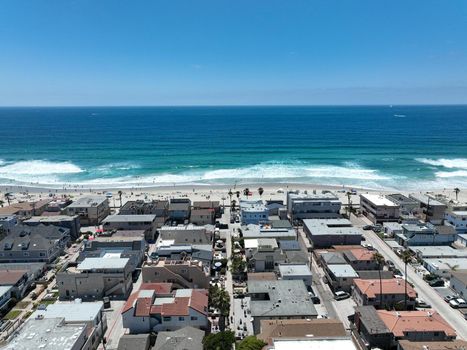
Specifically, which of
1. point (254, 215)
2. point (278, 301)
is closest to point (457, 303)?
point (278, 301)

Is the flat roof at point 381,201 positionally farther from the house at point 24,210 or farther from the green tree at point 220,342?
the house at point 24,210

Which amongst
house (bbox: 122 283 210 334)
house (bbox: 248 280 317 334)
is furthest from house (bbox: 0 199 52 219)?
house (bbox: 248 280 317 334)

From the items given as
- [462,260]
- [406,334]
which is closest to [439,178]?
[462,260]

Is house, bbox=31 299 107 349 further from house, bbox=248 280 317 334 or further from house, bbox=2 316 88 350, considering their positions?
house, bbox=248 280 317 334

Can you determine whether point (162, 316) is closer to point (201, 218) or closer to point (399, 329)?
point (399, 329)

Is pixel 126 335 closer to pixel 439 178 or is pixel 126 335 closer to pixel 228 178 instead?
pixel 228 178

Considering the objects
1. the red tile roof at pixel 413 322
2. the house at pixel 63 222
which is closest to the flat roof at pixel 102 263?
the house at pixel 63 222
